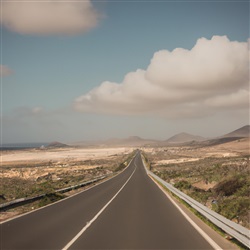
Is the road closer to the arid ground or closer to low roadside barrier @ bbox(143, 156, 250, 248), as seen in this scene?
low roadside barrier @ bbox(143, 156, 250, 248)

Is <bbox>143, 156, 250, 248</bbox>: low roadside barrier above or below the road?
above

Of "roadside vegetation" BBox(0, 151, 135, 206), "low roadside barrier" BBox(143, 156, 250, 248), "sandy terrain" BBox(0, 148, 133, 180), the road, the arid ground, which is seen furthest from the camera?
"sandy terrain" BBox(0, 148, 133, 180)

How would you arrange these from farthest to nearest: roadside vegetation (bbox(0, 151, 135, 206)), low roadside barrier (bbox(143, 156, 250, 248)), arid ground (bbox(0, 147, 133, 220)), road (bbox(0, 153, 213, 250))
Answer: arid ground (bbox(0, 147, 133, 220))
roadside vegetation (bbox(0, 151, 135, 206))
road (bbox(0, 153, 213, 250))
low roadside barrier (bbox(143, 156, 250, 248))

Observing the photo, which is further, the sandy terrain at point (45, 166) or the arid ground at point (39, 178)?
the sandy terrain at point (45, 166)

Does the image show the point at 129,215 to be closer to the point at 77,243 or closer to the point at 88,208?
the point at 88,208

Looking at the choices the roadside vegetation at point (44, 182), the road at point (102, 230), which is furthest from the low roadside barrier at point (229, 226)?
the roadside vegetation at point (44, 182)

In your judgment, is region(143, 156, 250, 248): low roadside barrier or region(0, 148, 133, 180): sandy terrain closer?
region(143, 156, 250, 248): low roadside barrier

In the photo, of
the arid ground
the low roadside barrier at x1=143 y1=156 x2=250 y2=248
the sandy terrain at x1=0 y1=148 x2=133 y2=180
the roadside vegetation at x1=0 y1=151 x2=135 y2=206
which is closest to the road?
the low roadside barrier at x1=143 y1=156 x2=250 y2=248

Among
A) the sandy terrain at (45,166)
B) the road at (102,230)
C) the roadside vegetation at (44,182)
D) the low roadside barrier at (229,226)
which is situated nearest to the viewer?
the low roadside barrier at (229,226)

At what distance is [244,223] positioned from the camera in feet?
40.3

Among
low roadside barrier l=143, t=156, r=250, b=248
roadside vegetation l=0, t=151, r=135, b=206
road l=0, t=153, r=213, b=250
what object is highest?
low roadside barrier l=143, t=156, r=250, b=248

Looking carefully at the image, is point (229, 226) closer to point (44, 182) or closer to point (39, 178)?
point (44, 182)

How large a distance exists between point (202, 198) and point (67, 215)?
8.89 m

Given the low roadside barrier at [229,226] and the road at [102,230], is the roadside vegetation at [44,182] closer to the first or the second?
the road at [102,230]
